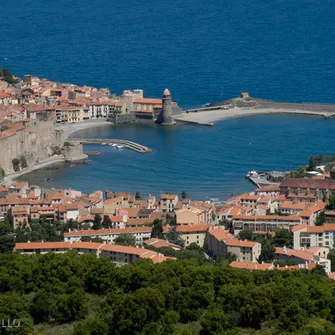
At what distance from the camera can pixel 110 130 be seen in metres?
48.5

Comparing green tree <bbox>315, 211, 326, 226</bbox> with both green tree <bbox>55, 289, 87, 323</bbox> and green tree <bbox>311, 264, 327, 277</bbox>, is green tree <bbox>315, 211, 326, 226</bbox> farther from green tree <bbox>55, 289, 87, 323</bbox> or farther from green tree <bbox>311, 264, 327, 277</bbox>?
green tree <bbox>55, 289, 87, 323</bbox>

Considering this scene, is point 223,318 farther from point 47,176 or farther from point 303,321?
point 47,176

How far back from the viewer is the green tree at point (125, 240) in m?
28.8

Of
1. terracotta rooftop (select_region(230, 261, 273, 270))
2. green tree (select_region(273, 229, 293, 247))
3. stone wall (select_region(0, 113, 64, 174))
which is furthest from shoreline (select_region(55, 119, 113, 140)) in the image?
terracotta rooftop (select_region(230, 261, 273, 270))

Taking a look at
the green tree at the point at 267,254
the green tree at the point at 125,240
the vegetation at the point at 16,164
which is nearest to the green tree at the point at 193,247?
the green tree at the point at 125,240

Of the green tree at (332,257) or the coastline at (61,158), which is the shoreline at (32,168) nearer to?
the coastline at (61,158)

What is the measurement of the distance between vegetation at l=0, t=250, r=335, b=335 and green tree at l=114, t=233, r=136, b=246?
174 inches

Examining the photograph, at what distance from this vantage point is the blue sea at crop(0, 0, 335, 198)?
40125 millimetres

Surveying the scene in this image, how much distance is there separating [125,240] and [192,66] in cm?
3970

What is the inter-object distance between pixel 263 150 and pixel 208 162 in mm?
2959

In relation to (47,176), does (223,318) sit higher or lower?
lower

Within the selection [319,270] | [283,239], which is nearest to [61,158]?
[283,239]

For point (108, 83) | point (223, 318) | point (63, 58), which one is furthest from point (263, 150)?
Answer: point (63, 58)

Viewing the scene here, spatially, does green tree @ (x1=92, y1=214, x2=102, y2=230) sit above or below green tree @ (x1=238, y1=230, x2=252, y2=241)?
above
